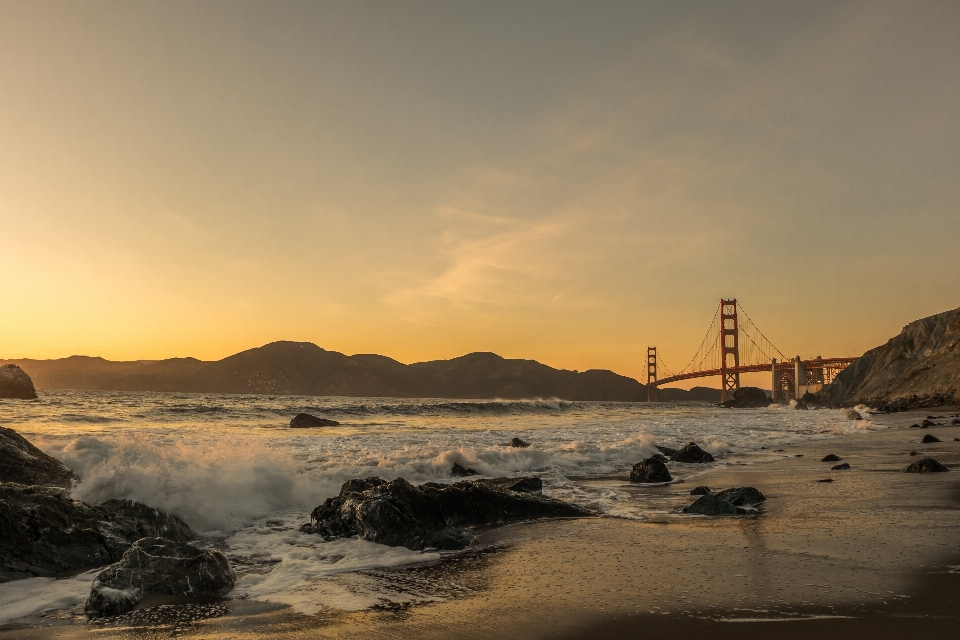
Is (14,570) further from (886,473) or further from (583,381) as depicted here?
(583,381)

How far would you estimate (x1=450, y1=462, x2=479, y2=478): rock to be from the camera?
1250cm

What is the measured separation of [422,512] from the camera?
7102 millimetres

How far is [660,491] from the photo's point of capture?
1030 cm

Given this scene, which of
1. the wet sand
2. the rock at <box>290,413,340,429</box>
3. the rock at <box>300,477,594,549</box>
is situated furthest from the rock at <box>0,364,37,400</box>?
the wet sand

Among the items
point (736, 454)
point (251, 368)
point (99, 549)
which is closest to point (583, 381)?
point (251, 368)

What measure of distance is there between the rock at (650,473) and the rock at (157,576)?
8411 mm

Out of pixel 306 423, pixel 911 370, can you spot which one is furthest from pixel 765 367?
pixel 306 423

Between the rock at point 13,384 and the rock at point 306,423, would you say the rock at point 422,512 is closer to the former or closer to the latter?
the rock at point 306,423

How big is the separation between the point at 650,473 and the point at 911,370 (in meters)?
71.2

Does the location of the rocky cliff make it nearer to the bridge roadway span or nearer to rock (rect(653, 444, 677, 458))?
the bridge roadway span

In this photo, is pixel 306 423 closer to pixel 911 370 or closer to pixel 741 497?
pixel 741 497

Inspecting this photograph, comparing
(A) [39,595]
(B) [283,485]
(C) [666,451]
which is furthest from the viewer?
(C) [666,451]

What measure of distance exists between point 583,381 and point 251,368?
90.7 metres

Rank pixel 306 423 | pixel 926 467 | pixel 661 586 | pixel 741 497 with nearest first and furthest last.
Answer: pixel 661 586, pixel 741 497, pixel 926 467, pixel 306 423
